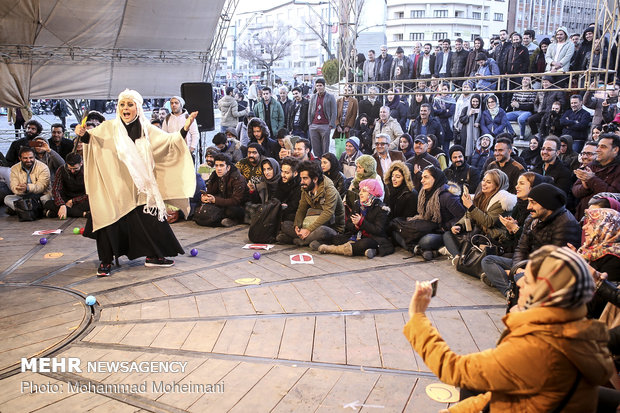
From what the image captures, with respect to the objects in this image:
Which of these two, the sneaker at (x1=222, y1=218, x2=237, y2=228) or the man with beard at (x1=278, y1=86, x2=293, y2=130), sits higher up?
the man with beard at (x1=278, y1=86, x2=293, y2=130)

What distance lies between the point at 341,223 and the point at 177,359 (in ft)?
10.8

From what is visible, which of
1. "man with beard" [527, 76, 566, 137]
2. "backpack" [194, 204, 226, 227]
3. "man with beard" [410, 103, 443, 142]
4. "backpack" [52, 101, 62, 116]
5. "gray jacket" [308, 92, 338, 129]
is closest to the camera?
"backpack" [194, 204, 226, 227]

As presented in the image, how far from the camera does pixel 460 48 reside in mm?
11680

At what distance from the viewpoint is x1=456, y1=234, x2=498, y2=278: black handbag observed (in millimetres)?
5230

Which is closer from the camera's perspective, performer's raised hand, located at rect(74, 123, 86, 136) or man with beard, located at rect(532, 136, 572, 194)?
performer's raised hand, located at rect(74, 123, 86, 136)

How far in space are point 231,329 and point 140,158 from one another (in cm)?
215

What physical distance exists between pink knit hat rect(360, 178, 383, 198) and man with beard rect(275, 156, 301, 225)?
102 cm

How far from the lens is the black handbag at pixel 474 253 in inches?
206

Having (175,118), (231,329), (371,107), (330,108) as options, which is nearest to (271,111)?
(330,108)

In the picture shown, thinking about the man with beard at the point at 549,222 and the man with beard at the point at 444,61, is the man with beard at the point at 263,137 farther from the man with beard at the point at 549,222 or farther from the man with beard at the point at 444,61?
the man with beard at the point at 549,222

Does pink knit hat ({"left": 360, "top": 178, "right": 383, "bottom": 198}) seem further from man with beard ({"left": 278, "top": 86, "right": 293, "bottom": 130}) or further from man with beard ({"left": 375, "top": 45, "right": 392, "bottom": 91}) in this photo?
man with beard ({"left": 375, "top": 45, "right": 392, "bottom": 91})

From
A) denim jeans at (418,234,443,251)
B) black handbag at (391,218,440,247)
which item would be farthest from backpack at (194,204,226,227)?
denim jeans at (418,234,443,251)

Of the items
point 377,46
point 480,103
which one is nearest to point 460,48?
point 480,103

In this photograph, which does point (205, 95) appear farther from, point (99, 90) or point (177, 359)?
point (177, 359)
